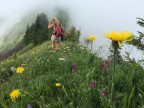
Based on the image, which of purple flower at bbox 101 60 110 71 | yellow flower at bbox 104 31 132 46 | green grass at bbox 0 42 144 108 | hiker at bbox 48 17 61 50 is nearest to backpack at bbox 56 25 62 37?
hiker at bbox 48 17 61 50

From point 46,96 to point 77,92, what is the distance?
2.04ft

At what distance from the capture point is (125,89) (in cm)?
565

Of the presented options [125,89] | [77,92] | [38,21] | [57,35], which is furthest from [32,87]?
[38,21]

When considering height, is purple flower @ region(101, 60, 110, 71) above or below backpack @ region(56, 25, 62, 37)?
below

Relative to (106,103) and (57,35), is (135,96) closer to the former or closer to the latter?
(106,103)

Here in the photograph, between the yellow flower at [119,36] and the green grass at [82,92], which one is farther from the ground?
the yellow flower at [119,36]

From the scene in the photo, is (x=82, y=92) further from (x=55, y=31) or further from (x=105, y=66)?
(x=55, y=31)

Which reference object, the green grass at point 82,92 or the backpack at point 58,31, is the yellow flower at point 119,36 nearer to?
the green grass at point 82,92

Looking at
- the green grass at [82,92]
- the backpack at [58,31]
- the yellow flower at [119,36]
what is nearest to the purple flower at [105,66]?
the green grass at [82,92]

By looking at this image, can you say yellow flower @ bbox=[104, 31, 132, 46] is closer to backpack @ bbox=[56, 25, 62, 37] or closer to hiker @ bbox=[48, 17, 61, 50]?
backpack @ bbox=[56, 25, 62, 37]

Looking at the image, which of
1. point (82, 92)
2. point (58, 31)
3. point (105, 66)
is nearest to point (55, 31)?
point (58, 31)

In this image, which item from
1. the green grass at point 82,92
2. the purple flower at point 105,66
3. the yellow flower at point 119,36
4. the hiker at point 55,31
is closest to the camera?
the yellow flower at point 119,36

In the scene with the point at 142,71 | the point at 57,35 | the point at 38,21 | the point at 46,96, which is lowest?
the point at 46,96

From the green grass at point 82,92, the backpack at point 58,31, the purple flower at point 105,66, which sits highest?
the backpack at point 58,31
